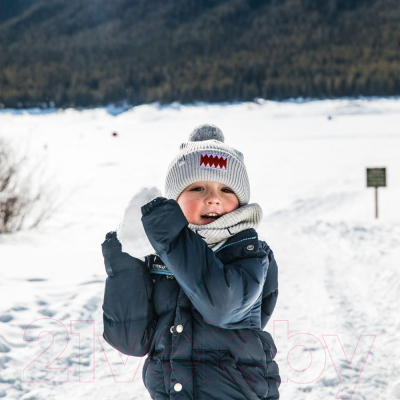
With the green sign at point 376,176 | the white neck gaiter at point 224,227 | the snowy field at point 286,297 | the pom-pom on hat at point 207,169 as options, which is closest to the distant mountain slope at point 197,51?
the snowy field at point 286,297

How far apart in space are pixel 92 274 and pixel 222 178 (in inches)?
132

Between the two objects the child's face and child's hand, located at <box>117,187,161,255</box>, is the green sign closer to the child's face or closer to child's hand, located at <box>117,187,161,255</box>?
the child's face

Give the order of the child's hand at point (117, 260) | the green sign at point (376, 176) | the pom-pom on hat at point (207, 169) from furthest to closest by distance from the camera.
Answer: the green sign at point (376, 176)
the pom-pom on hat at point (207, 169)
the child's hand at point (117, 260)

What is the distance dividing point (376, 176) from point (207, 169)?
667 centimetres

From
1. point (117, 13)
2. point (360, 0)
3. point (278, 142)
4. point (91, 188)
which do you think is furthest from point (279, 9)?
point (91, 188)

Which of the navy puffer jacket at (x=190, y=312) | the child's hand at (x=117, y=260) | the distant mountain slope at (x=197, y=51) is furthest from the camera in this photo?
the distant mountain slope at (x=197, y=51)

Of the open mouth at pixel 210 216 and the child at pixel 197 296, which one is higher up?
the open mouth at pixel 210 216

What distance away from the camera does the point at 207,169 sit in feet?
6.02

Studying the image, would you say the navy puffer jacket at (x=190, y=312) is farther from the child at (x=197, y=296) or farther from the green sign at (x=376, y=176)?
the green sign at (x=376, y=176)

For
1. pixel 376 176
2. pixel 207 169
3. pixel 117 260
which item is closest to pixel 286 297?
pixel 207 169

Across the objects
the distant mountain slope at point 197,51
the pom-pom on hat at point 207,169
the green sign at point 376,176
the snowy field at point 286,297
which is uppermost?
the distant mountain slope at point 197,51

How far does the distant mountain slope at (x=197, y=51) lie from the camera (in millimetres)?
70188

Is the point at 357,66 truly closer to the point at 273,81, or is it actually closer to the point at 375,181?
the point at 273,81

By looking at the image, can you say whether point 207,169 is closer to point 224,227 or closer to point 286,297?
point 224,227
